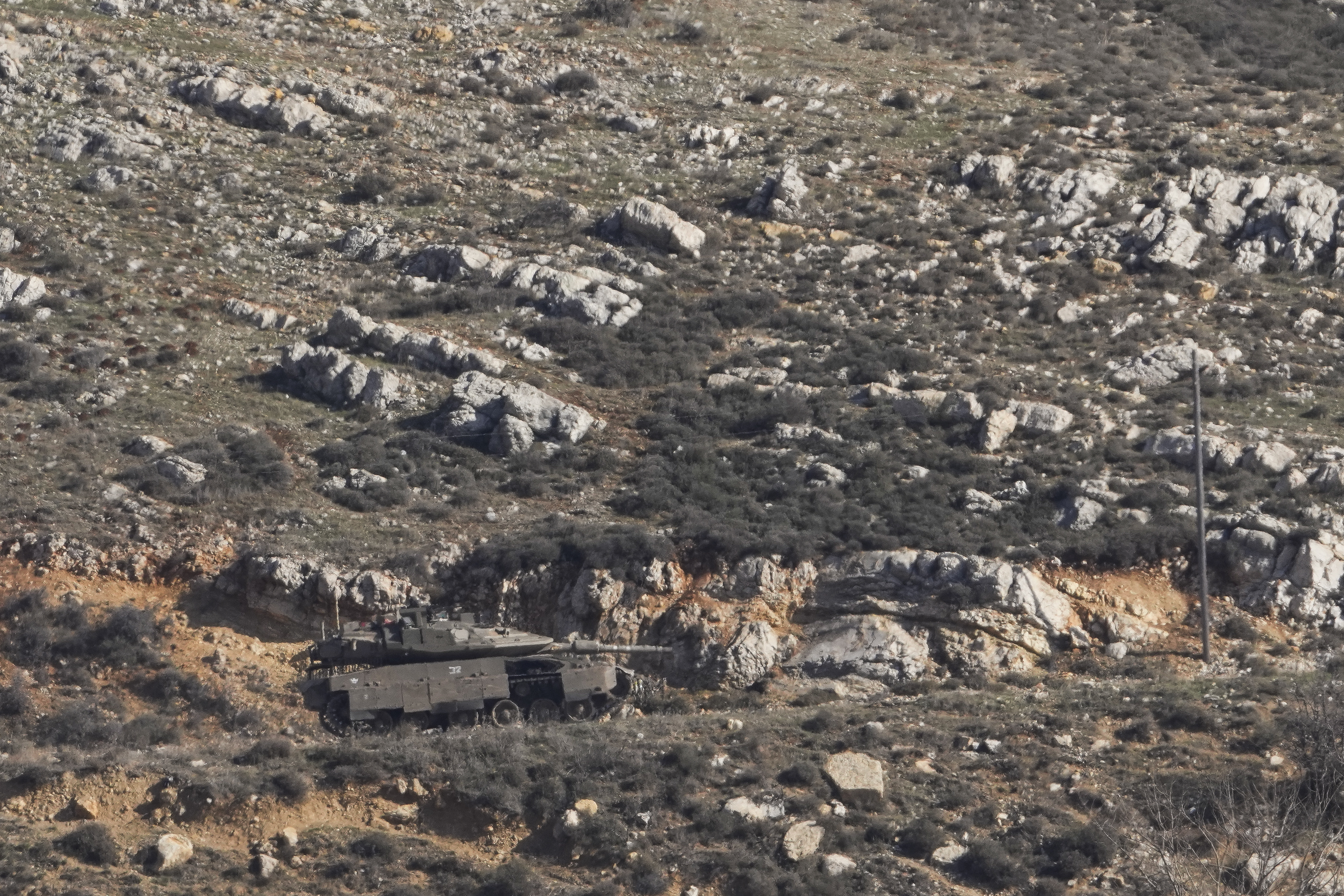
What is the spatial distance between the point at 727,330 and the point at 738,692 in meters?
15.0

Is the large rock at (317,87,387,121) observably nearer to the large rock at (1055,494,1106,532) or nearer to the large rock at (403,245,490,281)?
the large rock at (403,245,490,281)

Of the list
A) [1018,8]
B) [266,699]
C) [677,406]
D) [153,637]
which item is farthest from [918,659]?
[1018,8]

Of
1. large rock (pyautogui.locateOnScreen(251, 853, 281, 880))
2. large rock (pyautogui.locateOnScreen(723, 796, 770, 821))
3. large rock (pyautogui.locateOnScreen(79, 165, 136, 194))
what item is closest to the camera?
large rock (pyautogui.locateOnScreen(251, 853, 281, 880))

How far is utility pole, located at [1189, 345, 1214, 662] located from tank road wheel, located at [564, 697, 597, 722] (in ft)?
41.5

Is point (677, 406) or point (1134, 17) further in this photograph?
point (1134, 17)

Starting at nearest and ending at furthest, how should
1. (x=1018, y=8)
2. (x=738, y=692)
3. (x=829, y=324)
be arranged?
(x=738, y=692) < (x=829, y=324) < (x=1018, y=8)

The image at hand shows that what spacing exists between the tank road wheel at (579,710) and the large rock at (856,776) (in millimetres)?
6007

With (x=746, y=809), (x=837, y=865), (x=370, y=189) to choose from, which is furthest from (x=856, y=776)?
(x=370, y=189)

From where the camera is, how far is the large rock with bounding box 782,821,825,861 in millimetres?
23094

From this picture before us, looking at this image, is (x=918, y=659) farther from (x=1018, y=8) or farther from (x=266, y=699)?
(x=1018, y=8)

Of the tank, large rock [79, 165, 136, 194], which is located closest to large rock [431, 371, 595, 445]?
the tank

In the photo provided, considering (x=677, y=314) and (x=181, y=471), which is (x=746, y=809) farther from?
(x=677, y=314)

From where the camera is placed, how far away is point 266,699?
30453mm

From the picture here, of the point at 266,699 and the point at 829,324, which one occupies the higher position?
the point at 829,324
